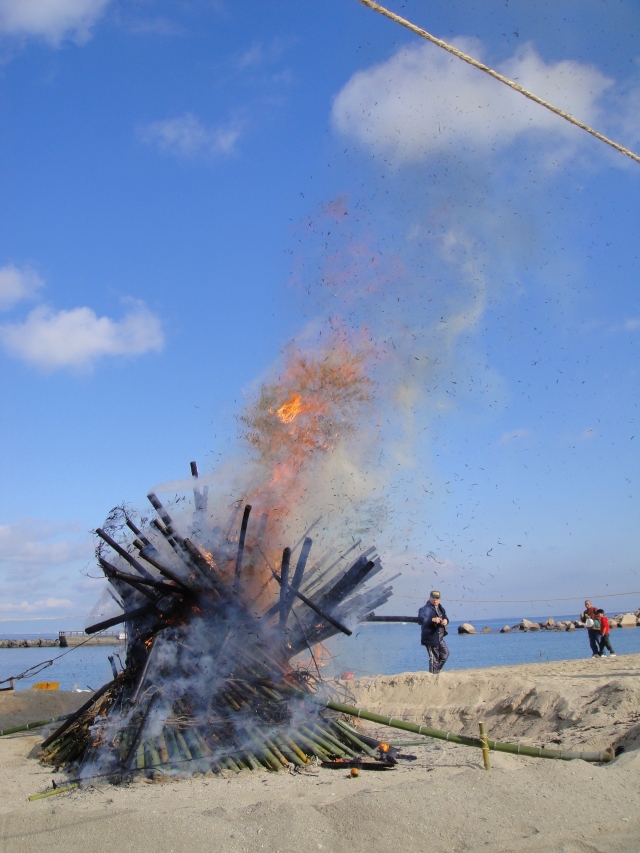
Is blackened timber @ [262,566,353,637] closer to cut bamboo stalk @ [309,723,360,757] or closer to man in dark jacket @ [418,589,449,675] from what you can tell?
cut bamboo stalk @ [309,723,360,757]

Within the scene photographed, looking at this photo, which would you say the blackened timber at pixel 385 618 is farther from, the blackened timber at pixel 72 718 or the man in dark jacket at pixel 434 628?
the blackened timber at pixel 72 718

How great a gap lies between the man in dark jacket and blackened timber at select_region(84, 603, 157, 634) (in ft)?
18.7

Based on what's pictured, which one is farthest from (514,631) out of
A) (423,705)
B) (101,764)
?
(101,764)

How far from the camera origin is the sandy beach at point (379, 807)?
15.4 feet

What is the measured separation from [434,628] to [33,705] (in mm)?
7235

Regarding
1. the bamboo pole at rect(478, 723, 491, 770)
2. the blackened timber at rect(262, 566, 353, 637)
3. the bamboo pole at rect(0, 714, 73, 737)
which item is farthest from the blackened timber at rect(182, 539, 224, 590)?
the bamboo pole at rect(478, 723, 491, 770)

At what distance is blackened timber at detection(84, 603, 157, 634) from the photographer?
320 inches

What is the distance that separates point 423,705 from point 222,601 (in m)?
4.67

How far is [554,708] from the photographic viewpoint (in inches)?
344

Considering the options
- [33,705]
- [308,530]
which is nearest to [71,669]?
[33,705]

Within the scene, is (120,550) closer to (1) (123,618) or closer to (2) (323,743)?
(1) (123,618)

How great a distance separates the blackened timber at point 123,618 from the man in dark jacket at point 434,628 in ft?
18.7

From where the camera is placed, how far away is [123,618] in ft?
26.7

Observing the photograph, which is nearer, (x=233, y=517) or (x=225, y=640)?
(x=225, y=640)
